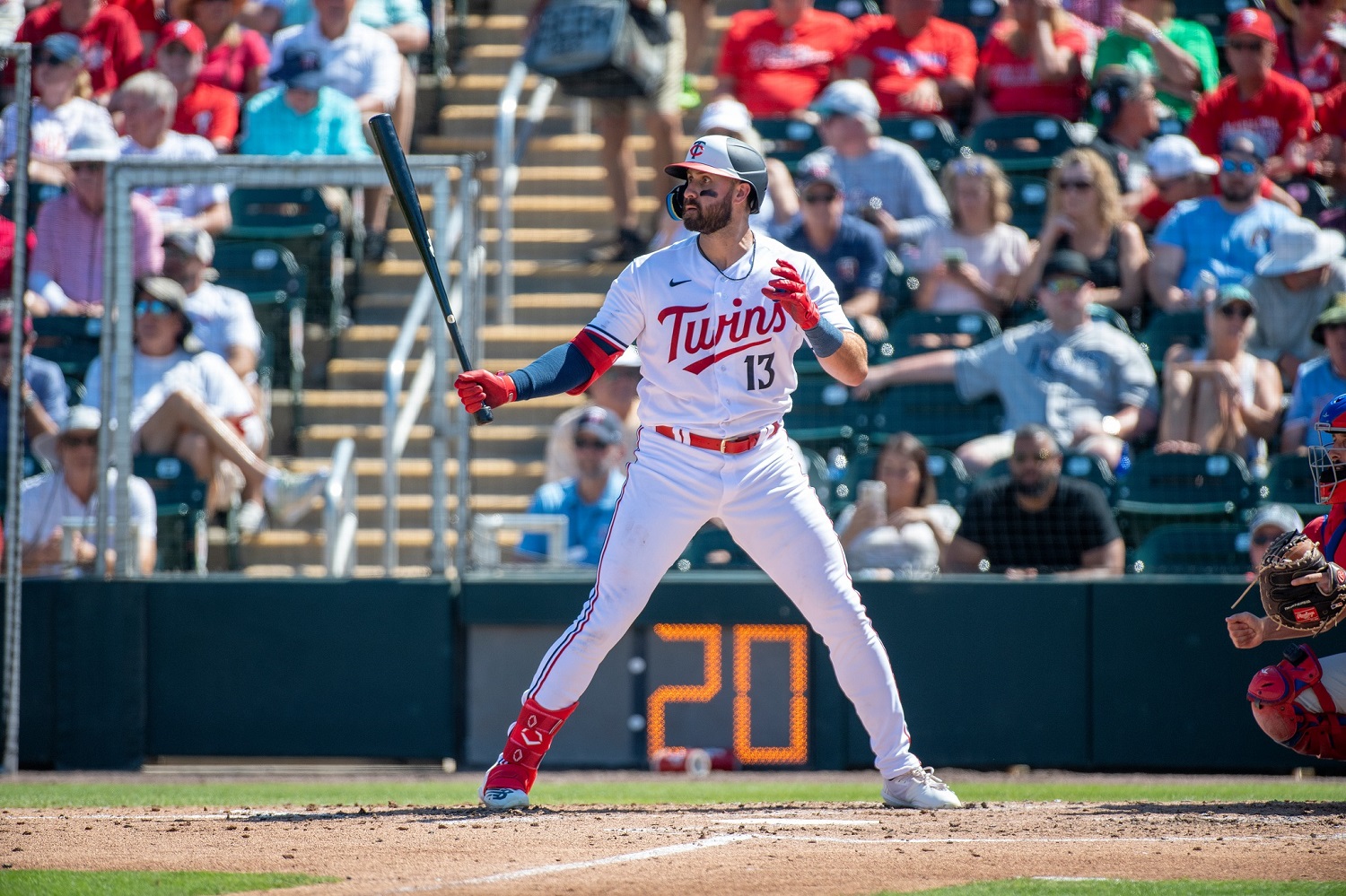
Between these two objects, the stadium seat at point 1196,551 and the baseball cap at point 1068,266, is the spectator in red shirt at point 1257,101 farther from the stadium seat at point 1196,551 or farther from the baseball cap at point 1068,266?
the stadium seat at point 1196,551

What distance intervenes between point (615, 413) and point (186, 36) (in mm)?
4684

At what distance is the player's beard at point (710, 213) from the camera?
5.46 metres

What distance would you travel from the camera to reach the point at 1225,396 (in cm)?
869

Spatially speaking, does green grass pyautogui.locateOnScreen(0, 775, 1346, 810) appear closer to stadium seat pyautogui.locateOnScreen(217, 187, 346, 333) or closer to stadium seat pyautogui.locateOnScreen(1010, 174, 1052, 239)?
stadium seat pyautogui.locateOnScreen(217, 187, 346, 333)

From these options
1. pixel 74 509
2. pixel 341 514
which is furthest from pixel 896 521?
pixel 74 509

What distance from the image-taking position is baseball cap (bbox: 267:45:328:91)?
10898 millimetres

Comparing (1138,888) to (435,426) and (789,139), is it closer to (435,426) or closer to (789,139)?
(435,426)

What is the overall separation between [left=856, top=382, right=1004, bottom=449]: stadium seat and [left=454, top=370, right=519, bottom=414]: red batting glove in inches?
172

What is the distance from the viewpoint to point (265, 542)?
8.99m

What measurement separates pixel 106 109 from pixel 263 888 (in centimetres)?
819

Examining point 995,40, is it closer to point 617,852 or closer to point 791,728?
point 791,728

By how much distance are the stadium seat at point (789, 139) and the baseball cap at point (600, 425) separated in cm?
341

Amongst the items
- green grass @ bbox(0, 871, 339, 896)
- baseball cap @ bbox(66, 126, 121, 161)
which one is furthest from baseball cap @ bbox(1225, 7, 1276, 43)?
green grass @ bbox(0, 871, 339, 896)

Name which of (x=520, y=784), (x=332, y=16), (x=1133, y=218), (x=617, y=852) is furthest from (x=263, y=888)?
(x=332, y=16)
